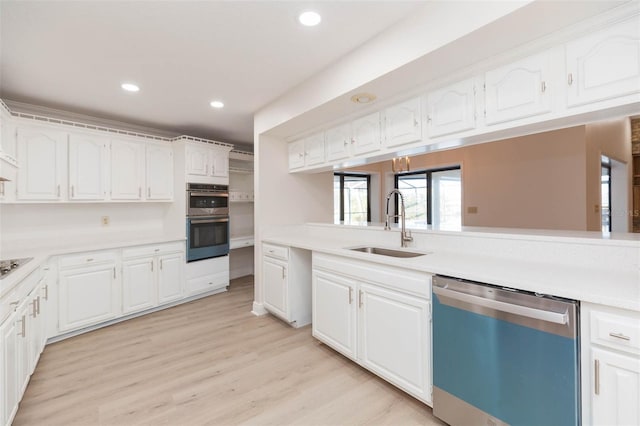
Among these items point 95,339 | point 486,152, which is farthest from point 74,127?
point 486,152

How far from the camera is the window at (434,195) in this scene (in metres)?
5.74

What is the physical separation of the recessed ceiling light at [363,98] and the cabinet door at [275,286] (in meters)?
1.76

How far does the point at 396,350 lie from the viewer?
1.87 meters

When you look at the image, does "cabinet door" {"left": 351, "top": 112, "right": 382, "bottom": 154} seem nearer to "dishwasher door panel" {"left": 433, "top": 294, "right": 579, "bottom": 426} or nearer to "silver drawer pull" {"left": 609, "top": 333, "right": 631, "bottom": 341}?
"dishwasher door panel" {"left": 433, "top": 294, "right": 579, "bottom": 426}

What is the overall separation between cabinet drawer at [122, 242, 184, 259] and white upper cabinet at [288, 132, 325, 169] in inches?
72.1

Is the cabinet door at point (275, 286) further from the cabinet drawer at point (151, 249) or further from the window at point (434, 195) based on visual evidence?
the window at point (434, 195)

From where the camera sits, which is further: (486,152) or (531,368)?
(486,152)

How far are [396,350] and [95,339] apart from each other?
9.51 feet

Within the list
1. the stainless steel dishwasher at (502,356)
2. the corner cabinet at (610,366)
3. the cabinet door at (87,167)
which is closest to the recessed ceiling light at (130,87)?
the cabinet door at (87,167)

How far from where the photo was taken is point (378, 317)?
199 centimetres

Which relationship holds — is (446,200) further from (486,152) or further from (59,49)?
(59,49)

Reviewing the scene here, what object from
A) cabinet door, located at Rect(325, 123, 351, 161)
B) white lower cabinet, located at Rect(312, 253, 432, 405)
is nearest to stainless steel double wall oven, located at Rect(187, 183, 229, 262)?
cabinet door, located at Rect(325, 123, 351, 161)

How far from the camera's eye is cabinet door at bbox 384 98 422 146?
2.14 m

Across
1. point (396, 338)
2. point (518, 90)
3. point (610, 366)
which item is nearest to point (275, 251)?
point (396, 338)
